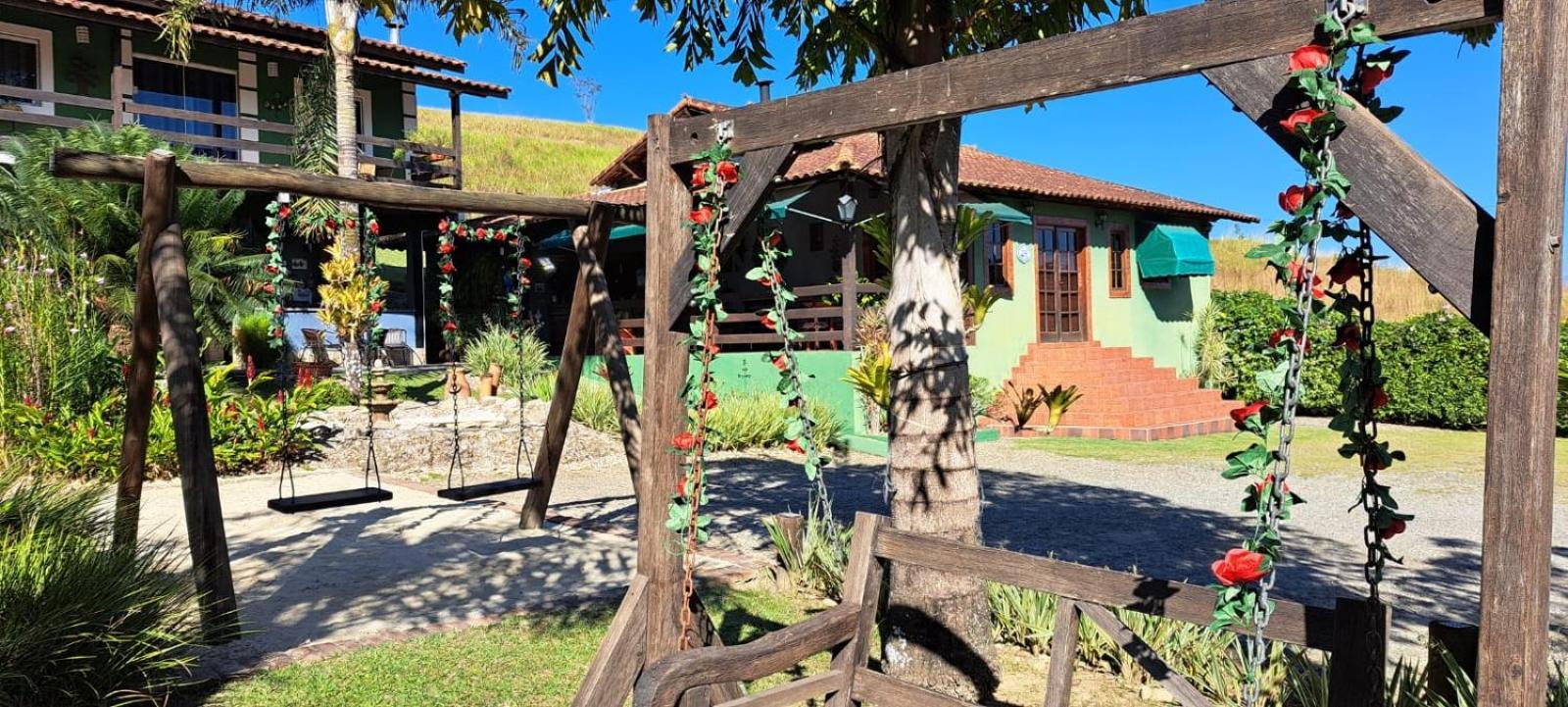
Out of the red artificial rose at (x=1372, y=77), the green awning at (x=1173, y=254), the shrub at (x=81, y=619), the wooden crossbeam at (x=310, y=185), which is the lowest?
the shrub at (x=81, y=619)

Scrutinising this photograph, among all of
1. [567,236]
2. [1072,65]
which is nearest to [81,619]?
[1072,65]

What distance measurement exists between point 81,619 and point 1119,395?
13.4 metres

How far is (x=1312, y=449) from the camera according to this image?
41.3 ft

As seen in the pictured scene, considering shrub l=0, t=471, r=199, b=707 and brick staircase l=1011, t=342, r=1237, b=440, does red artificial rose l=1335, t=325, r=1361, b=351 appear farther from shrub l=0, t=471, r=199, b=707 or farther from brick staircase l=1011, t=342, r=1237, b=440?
brick staircase l=1011, t=342, r=1237, b=440

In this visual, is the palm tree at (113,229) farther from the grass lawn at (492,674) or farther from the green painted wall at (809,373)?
the grass lawn at (492,674)

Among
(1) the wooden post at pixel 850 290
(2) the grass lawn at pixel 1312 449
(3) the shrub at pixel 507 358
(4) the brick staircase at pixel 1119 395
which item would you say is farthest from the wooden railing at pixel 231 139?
(2) the grass lawn at pixel 1312 449

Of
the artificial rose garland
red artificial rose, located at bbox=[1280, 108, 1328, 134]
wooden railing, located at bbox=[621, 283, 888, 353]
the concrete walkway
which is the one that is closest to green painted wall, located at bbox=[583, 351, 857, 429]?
wooden railing, located at bbox=[621, 283, 888, 353]

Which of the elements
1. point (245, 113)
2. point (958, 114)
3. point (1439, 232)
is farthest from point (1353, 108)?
point (245, 113)

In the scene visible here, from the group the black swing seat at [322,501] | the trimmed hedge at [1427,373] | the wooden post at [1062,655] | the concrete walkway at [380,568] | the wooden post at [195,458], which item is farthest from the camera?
the trimmed hedge at [1427,373]

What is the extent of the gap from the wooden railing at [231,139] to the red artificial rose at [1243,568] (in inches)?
763

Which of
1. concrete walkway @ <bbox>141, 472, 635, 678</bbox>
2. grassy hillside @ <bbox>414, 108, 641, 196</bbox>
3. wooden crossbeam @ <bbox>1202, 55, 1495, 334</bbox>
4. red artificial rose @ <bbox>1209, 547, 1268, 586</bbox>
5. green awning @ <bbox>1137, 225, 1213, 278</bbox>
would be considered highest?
grassy hillside @ <bbox>414, 108, 641, 196</bbox>

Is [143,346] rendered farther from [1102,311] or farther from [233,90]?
[233,90]

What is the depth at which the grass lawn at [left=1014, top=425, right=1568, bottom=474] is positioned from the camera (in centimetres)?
1131

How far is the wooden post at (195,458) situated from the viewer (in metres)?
4.60
